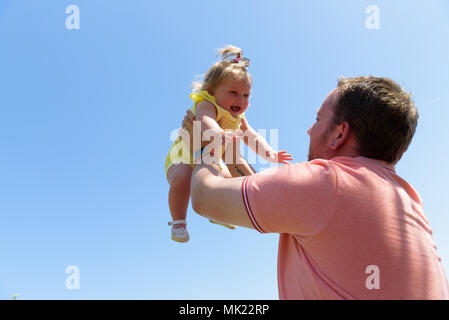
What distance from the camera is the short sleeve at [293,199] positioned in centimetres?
154

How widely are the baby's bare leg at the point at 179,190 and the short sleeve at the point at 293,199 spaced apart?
1840 millimetres

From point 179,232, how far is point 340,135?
6.48 ft

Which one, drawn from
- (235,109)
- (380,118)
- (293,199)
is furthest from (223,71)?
(293,199)

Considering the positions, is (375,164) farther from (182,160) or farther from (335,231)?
(182,160)

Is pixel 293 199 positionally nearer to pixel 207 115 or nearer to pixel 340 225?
pixel 340 225

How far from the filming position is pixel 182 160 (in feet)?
11.5

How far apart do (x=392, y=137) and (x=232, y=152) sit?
173cm

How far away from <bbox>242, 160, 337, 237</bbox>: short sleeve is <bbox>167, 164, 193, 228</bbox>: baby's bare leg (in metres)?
1.84

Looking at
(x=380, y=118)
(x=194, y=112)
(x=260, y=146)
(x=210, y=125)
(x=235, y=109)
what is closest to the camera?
(x=380, y=118)

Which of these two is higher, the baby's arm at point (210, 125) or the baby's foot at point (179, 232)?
the baby's arm at point (210, 125)

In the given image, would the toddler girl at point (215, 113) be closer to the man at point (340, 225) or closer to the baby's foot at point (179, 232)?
the baby's foot at point (179, 232)

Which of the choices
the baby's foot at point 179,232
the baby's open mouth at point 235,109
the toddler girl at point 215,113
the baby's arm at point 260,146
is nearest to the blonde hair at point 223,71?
the toddler girl at point 215,113

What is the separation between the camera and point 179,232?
3396 mm
